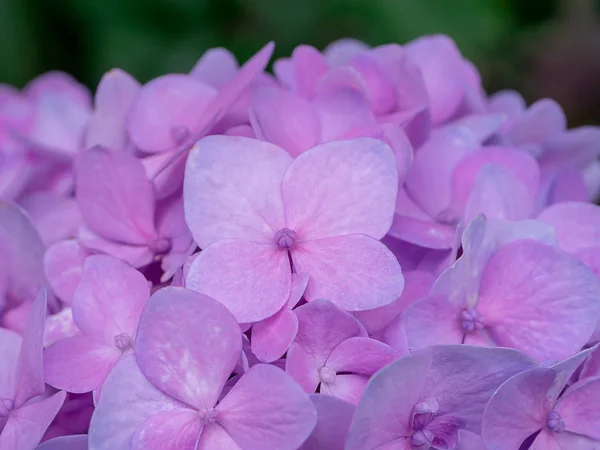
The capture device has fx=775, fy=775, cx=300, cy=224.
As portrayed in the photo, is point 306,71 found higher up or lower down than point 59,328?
higher up

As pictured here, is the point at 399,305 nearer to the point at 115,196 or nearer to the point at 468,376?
the point at 468,376

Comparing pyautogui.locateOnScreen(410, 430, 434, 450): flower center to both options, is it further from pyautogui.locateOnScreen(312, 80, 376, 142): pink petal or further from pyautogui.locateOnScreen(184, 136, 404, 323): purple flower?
pyautogui.locateOnScreen(312, 80, 376, 142): pink petal

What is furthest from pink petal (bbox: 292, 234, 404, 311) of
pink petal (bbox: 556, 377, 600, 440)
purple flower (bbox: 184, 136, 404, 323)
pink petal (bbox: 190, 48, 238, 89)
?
pink petal (bbox: 190, 48, 238, 89)

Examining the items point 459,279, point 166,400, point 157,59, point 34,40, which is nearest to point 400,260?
point 459,279

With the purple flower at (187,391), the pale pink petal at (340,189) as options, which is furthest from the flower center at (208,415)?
the pale pink petal at (340,189)

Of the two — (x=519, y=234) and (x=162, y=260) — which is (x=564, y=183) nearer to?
(x=519, y=234)

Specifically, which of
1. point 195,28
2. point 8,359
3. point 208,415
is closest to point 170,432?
point 208,415
